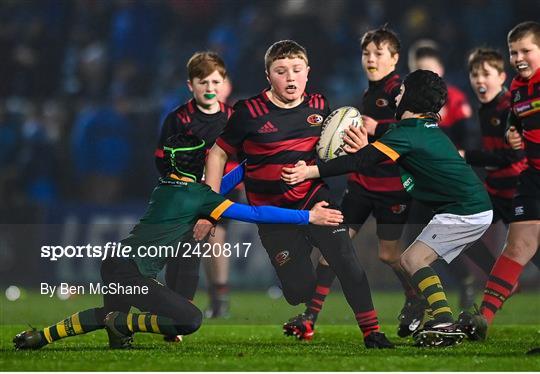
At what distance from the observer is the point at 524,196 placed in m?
7.95

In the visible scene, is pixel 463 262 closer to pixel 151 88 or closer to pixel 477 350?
pixel 477 350

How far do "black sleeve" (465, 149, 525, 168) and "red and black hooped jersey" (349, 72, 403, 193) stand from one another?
651mm

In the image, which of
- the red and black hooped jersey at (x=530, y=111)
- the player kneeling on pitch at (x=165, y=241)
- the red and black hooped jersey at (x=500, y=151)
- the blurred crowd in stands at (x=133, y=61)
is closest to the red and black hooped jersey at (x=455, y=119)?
the red and black hooped jersey at (x=500, y=151)

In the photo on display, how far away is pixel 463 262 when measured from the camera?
9492mm

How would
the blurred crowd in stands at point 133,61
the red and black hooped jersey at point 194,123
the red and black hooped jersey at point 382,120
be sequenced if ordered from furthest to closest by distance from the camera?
the blurred crowd in stands at point 133,61 → the red and black hooped jersey at point 194,123 → the red and black hooped jersey at point 382,120

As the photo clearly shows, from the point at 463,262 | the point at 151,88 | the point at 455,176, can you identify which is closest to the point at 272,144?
the point at 455,176

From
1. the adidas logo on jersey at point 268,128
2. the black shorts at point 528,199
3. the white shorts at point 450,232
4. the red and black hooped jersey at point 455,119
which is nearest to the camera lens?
the white shorts at point 450,232

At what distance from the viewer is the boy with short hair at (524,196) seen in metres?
7.91

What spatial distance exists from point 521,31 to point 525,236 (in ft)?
4.52

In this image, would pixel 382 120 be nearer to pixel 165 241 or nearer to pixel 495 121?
pixel 495 121

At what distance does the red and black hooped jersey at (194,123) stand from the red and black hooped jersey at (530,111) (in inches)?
82.4

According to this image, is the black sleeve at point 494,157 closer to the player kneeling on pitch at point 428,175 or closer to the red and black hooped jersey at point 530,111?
the red and black hooped jersey at point 530,111

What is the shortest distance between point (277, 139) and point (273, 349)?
53.4 inches

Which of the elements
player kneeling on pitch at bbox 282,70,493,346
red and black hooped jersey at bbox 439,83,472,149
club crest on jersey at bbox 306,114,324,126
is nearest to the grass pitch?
player kneeling on pitch at bbox 282,70,493,346
